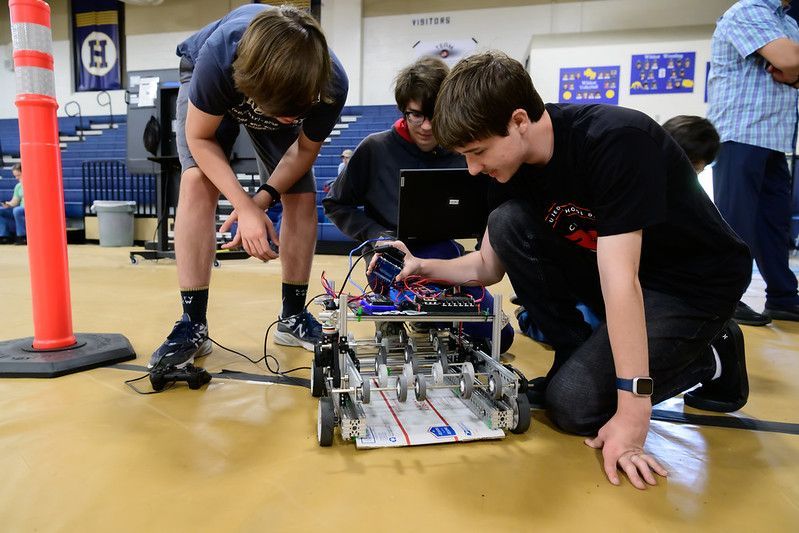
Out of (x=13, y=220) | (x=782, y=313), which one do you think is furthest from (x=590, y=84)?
(x=13, y=220)

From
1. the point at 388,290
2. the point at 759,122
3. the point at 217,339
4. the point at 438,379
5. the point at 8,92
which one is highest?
the point at 8,92

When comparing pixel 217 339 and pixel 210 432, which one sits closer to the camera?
pixel 210 432

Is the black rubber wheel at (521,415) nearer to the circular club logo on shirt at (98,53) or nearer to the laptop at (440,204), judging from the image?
the laptop at (440,204)

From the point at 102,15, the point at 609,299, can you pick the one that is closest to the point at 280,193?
the point at 609,299

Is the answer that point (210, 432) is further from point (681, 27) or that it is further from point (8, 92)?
point (8, 92)

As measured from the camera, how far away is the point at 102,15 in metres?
8.85

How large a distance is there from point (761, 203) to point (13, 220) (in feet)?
24.6

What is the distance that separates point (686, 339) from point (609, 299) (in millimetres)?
282

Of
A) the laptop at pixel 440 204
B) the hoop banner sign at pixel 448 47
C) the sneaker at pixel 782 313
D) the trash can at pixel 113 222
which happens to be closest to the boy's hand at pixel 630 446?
the laptop at pixel 440 204

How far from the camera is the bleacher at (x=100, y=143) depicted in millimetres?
7062

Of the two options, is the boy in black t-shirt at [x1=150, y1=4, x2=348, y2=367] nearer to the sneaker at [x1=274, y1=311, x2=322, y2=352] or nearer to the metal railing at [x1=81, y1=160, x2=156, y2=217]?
the sneaker at [x1=274, y1=311, x2=322, y2=352]

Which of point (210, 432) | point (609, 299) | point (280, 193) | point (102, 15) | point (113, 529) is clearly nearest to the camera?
point (113, 529)

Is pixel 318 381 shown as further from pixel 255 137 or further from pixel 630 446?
pixel 255 137

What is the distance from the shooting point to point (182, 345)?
1.37m
